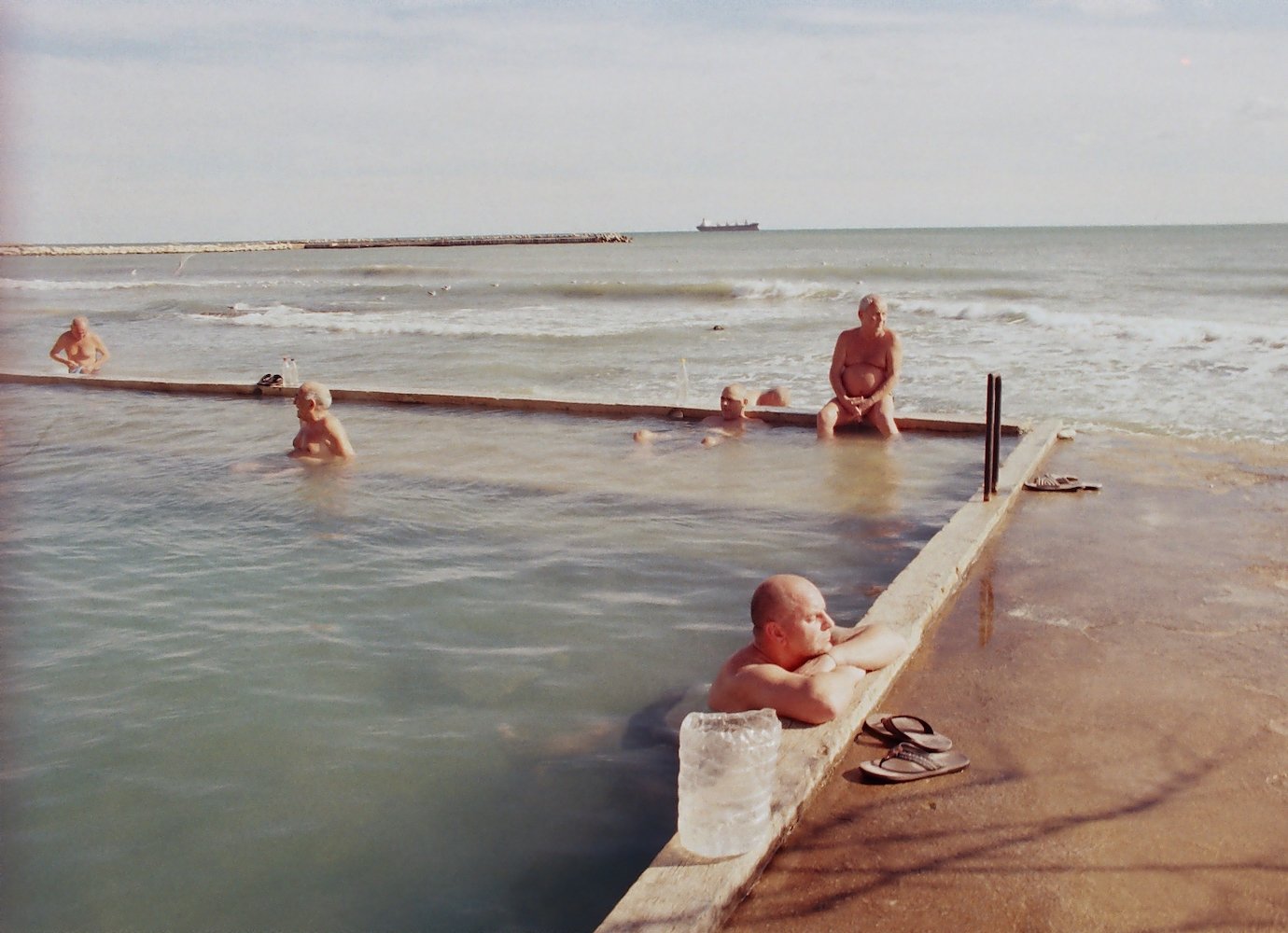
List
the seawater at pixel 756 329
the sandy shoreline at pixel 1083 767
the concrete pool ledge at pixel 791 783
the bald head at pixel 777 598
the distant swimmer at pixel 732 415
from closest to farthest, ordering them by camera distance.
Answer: the concrete pool ledge at pixel 791 783 → the sandy shoreline at pixel 1083 767 → the bald head at pixel 777 598 → the distant swimmer at pixel 732 415 → the seawater at pixel 756 329

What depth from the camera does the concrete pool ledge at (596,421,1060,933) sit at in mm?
2541

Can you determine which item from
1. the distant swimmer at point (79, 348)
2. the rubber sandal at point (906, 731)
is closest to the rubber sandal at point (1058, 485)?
the rubber sandal at point (906, 731)

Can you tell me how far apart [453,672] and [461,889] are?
154 centimetres

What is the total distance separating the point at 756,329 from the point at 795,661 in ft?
75.5

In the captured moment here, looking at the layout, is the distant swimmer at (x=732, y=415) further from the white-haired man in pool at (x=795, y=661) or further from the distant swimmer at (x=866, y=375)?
the white-haired man in pool at (x=795, y=661)

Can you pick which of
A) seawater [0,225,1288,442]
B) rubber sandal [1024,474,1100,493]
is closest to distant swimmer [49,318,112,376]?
seawater [0,225,1288,442]

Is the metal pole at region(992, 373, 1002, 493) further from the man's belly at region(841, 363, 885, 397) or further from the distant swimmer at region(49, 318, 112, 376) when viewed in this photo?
the distant swimmer at region(49, 318, 112, 376)

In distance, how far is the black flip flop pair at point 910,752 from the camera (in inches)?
128

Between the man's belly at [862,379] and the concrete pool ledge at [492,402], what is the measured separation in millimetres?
423

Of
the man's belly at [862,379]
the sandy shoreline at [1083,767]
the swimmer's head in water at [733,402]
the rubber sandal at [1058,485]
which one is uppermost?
the man's belly at [862,379]

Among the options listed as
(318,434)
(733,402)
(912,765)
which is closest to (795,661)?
(912,765)

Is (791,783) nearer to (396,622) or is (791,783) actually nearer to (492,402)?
(396,622)

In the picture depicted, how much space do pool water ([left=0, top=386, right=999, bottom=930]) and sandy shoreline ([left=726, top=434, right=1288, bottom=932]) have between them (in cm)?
73

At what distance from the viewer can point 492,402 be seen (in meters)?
11.6
